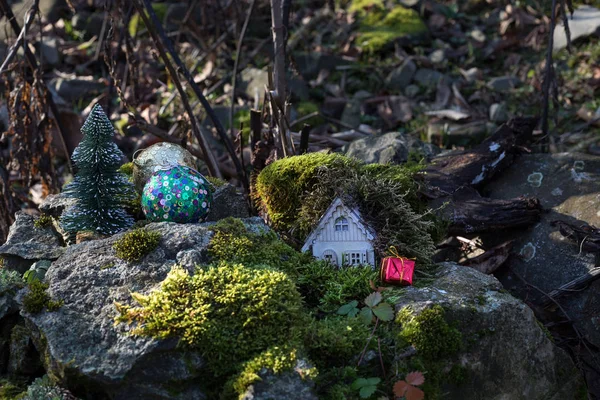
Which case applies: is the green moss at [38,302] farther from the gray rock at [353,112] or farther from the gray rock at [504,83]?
the gray rock at [504,83]

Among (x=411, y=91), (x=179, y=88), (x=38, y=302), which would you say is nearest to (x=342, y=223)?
(x=38, y=302)

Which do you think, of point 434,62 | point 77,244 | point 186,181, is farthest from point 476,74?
point 77,244

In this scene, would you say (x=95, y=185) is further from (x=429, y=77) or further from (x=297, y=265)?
(x=429, y=77)

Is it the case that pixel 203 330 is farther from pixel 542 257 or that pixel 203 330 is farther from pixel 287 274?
pixel 542 257

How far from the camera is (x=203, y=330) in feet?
10.0

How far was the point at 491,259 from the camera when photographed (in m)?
4.74

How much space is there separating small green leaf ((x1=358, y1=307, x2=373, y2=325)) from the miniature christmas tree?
5.28 ft

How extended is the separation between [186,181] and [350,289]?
3.76ft

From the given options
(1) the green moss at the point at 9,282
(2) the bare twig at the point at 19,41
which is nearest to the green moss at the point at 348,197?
(1) the green moss at the point at 9,282

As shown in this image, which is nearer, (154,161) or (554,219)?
(154,161)

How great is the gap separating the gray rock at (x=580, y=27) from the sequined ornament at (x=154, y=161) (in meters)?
6.03

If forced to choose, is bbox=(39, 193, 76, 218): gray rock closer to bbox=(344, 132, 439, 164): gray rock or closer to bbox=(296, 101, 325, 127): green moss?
bbox=(344, 132, 439, 164): gray rock

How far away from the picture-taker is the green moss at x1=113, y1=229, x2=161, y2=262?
11.5 feet

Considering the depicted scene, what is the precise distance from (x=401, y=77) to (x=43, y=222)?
532 centimetres
